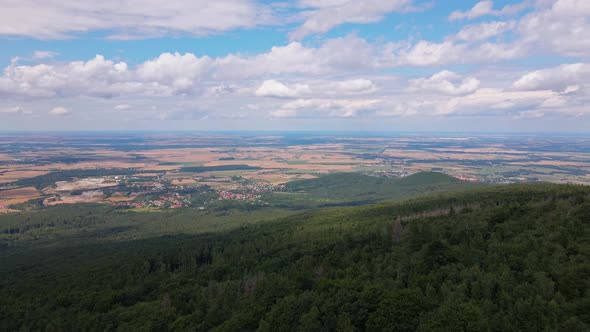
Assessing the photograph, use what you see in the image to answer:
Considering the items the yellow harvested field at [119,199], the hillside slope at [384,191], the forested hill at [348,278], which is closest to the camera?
the forested hill at [348,278]

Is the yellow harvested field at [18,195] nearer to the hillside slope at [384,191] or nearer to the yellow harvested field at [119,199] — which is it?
the yellow harvested field at [119,199]

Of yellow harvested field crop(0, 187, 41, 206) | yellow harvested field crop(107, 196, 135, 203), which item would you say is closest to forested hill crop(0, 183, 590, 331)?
yellow harvested field crop(107, 196, 135, 203)

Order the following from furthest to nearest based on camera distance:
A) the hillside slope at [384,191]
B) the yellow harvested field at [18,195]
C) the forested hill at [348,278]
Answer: the hillside slope at [384,191], the yellow harvested field at [18,195], the forested hill at [348,278]

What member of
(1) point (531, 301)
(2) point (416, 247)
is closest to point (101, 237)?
(2) point (416, 247)

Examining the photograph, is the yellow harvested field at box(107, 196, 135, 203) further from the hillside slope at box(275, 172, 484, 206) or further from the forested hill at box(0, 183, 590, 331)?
the forested hill at box(0, 183, 590, 331)

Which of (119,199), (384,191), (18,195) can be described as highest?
(384,191)

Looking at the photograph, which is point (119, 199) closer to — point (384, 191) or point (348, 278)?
point (384, 191)

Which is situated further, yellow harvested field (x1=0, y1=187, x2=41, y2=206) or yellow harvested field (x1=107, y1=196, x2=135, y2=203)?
yellow harvested field (x1=107, y1=196, x2=135, y2=203)

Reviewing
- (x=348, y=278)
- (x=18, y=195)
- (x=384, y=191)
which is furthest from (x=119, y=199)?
(x=348, y=278)

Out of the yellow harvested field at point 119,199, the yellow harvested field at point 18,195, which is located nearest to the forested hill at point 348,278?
the yellow harvested field at point 119,199
